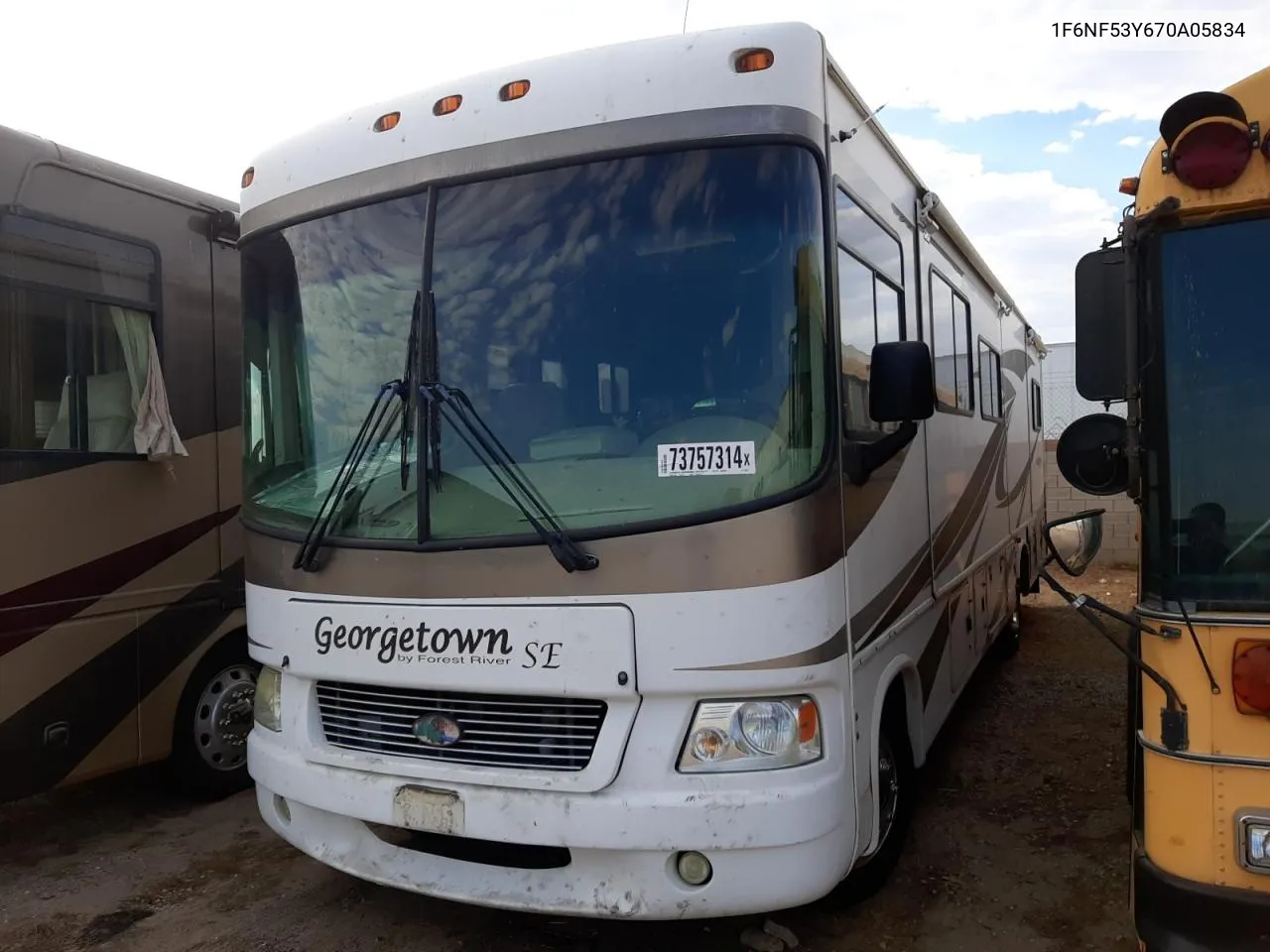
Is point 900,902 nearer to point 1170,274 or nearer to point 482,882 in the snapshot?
point 482,882

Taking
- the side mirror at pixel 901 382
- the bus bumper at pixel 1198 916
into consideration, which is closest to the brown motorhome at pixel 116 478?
the side mirror at pixel 901 382

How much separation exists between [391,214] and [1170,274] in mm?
2466

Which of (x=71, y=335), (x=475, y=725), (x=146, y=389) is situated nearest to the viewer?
(x=475, y=725)

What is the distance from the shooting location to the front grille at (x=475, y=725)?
10.3 feet

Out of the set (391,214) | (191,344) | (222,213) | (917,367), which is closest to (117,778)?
(191,344)

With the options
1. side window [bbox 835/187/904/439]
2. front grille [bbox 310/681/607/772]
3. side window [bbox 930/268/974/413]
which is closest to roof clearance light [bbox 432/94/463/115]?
side window [bbox 835/187/904/439]

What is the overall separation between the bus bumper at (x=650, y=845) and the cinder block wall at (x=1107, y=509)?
10.8 meters

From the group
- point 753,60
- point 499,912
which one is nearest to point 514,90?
point 753,60

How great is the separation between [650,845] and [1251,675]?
1.65 m

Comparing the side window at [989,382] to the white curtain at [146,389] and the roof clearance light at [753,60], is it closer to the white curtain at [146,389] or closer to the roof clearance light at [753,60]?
the roof clearance light at [753,60]

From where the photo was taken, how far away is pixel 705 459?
3.06m

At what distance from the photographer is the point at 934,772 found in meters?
5.51

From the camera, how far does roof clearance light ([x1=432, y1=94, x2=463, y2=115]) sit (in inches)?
138

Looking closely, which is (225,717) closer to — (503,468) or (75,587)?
(75,587)
